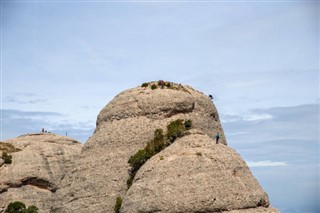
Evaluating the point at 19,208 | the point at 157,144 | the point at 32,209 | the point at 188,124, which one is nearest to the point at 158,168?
the point at 157,144

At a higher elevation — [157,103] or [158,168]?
[157,103]

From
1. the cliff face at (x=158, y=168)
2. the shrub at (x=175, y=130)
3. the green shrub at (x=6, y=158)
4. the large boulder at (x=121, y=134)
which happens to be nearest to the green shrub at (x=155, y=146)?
the shrub at (x=175, y=130)

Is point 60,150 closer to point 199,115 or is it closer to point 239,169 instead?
point 199,115

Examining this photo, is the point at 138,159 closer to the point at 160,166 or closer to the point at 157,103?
the point at 160,166

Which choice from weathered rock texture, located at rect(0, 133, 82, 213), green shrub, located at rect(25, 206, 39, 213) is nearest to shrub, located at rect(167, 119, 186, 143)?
green shrub, located at rect(25, 206, 39, 213)

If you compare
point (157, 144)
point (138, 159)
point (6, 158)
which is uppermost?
point (157, 144)

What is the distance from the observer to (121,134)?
60.1 meters

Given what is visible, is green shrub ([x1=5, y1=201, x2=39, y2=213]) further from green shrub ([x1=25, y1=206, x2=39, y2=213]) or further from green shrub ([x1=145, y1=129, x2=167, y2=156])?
green shrub ([x1=145, y1=129, x2=167, y2=156])

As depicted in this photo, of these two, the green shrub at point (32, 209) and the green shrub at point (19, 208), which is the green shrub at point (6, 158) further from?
the green shrub at point (32, 209)

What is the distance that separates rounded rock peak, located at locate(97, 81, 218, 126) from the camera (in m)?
61.2

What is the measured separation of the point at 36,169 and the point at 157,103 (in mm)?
32873

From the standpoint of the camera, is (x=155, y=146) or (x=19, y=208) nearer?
(x=155, y=146)

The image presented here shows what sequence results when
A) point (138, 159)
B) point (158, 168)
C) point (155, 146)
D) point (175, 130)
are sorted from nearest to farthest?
1. point (158, 168)
2. point (138, 159)
3. point (155, 146)
4. point (175, 130)

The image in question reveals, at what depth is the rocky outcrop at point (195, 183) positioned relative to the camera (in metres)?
46.7
